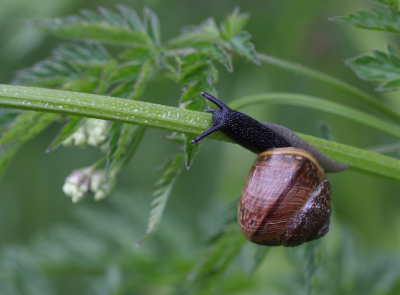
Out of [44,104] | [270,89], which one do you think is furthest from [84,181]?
[270,89]

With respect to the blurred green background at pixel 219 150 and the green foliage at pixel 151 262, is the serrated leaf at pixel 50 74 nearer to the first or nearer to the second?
the green foliage at pixel 151 262

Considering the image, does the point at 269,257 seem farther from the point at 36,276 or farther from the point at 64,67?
the point at 64,67

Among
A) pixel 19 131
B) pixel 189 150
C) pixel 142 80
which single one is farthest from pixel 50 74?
pixel 189 150

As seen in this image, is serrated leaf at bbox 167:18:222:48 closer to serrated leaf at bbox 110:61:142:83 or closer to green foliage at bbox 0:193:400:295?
serrated leaf at bbox 110:61:142:83

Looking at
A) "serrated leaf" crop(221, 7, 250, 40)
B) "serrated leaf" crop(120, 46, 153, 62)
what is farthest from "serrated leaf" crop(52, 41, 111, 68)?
"serrated leaf" crop(221, 7, 250, 40)

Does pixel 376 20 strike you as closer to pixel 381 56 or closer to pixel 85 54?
pixel 381 56

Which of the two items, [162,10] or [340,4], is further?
[162,10]

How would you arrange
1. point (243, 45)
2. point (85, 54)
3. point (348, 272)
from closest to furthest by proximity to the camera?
point (243, 45) → point (85, 54) → point (348, 272)
